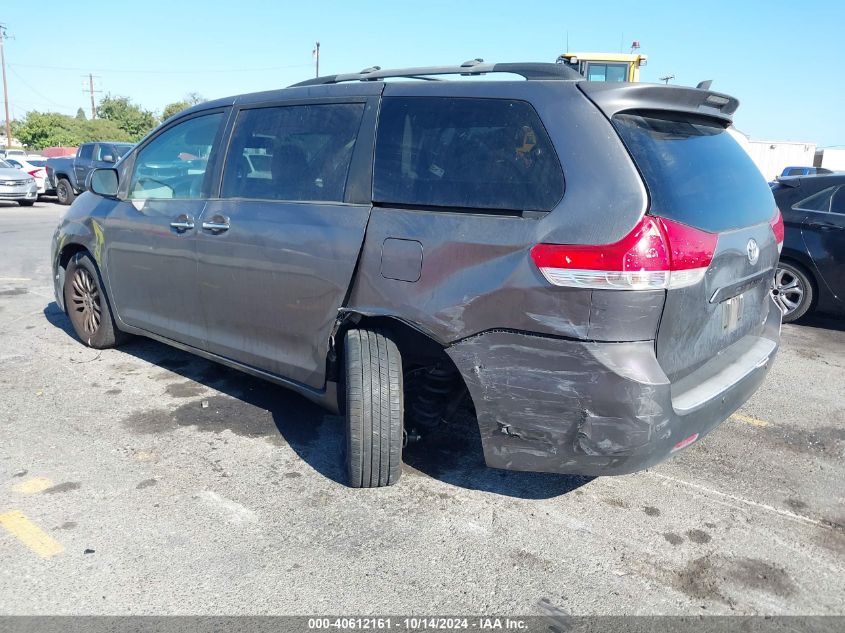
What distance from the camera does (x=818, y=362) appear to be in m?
5.45

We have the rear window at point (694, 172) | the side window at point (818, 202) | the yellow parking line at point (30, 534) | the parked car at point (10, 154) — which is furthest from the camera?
the parked car at point (10, 154)

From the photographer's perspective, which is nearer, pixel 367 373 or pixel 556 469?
pixel 556 469

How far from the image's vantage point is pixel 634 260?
2443 millimetres

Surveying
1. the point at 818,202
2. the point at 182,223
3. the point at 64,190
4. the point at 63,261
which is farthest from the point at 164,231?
the point at 64,190

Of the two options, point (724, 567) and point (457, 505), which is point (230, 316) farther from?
point (724, 567)

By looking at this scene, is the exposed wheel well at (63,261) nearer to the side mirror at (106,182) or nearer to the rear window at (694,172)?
the side mirror at (106,182)

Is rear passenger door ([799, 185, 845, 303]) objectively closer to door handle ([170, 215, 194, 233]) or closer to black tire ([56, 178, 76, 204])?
door handle ([170, 215, 194, 233])

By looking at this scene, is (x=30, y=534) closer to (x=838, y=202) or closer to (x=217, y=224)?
(x=217, y=224)

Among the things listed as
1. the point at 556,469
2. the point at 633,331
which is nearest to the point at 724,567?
the point at 556,469

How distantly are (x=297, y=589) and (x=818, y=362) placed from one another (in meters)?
4.76

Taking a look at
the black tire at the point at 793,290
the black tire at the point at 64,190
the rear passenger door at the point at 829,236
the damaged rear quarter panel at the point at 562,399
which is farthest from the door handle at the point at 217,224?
the black tire at the point at 64,190

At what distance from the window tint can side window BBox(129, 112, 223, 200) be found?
4.68 feet

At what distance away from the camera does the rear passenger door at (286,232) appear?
3.22 metres

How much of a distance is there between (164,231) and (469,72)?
211cm
